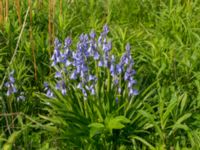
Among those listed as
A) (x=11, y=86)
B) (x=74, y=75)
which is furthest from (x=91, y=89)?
(x=11, y=86)

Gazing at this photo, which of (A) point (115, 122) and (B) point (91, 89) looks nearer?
(A) point (115, 122)

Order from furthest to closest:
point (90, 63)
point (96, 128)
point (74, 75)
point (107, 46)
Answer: point (90, 63) → point (74, 75) → point (107, 46) → point (96, 128)

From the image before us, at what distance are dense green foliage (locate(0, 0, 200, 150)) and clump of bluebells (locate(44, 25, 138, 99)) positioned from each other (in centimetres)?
10

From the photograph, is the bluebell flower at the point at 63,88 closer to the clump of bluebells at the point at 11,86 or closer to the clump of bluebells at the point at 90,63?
the clump of bluebells at the point at 90,63

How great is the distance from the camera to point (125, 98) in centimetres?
313

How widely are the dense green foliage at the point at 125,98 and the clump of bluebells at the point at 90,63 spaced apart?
10 cm

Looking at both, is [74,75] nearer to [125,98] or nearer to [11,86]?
[125,98]

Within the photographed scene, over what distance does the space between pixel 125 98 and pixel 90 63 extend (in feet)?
1.16

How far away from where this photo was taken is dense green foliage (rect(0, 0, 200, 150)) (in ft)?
9.64

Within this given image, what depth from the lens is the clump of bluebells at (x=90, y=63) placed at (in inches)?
118

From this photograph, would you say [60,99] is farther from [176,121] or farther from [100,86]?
[176,121]

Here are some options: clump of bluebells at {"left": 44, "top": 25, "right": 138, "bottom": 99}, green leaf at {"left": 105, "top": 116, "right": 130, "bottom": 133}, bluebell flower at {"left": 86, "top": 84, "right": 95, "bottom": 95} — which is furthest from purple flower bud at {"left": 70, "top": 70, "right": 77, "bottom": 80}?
green leaf at {"left": 105, "top": 116, "right": 130, "bottom": 133}

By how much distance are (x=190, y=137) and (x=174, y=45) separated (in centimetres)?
130

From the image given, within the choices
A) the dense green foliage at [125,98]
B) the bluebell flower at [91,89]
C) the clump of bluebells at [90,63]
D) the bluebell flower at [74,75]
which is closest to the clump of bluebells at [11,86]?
the dense green foliage at [125,98]
